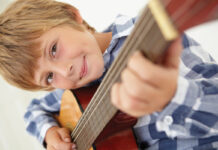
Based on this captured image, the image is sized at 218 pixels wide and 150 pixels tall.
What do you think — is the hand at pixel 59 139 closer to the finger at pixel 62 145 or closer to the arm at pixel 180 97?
the finger at pixel 62 145

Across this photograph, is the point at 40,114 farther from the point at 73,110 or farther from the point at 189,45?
the point at 189,45

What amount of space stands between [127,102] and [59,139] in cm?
51

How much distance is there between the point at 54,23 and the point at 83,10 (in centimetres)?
54

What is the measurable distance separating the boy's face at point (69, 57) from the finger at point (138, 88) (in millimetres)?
361

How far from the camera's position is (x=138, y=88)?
1.06 feet


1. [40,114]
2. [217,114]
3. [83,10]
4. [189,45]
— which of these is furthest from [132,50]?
[83,10]

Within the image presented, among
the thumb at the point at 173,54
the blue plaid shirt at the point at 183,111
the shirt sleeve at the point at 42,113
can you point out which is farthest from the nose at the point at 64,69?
the thumb at the point at 173,54

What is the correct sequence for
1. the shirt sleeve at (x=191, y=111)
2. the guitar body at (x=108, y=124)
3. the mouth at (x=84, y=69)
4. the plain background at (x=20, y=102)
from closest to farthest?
the shirt sleeve at (x=191, y=111)
the guitar body at (x=108, y=124)
the mouth at (x=84, y=69)
the plain background at (x=20, y=102)

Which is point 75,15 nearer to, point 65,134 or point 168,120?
point 65,134

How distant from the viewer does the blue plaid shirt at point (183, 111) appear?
0.44 meters

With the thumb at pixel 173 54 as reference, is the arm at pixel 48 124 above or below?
below

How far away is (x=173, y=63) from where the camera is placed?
32 centimetres

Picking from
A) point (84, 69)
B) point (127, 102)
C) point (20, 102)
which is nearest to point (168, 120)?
point (127, 102)

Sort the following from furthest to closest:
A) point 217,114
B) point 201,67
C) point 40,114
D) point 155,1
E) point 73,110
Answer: point 40,114 → point 73,110 → point 201,67 → point 217,114 → point 155,1
